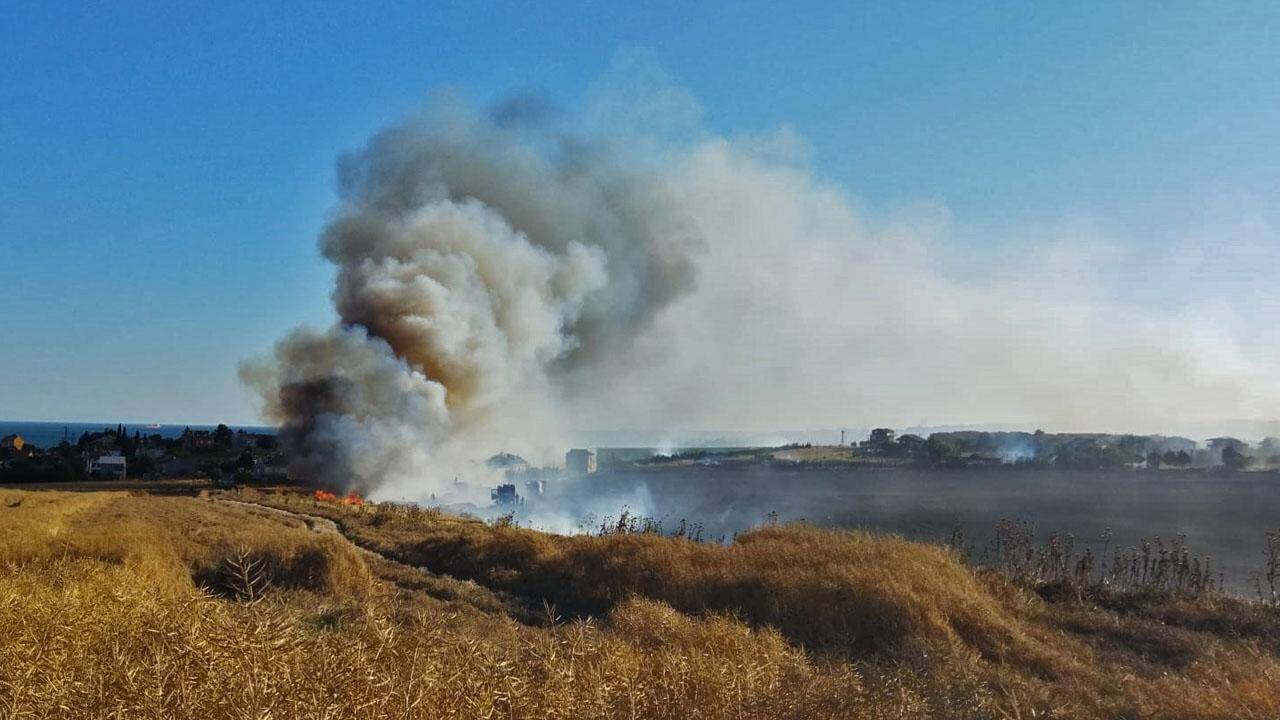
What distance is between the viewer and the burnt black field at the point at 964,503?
35.7m

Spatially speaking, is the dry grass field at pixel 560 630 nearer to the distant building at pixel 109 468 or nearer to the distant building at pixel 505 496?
the distant building at pixel 109 468

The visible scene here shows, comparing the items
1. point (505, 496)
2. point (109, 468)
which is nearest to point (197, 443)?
point (109, 468)

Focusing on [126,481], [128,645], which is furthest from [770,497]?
[128,645]

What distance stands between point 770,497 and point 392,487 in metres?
28.9

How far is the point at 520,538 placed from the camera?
18984 mm

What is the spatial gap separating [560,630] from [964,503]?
47992 mm

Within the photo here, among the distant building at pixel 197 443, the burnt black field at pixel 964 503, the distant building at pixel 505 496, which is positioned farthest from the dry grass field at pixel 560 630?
the distant building at pixel 197 443

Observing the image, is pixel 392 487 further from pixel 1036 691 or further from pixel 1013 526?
pixel 1036 691

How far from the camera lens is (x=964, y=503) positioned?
52.4 metres

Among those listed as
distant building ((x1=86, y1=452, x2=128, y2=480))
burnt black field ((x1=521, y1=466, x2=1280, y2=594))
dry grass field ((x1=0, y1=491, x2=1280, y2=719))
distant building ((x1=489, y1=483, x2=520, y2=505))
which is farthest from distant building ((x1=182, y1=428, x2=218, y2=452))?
dry grass field ((x1=0, y1=491, x2=1280, y2=719))

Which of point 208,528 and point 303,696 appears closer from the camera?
point 303,696

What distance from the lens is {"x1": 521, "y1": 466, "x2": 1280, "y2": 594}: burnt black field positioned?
117 feet

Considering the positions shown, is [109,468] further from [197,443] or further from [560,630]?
[560,630]

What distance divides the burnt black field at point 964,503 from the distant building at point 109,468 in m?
20.7
